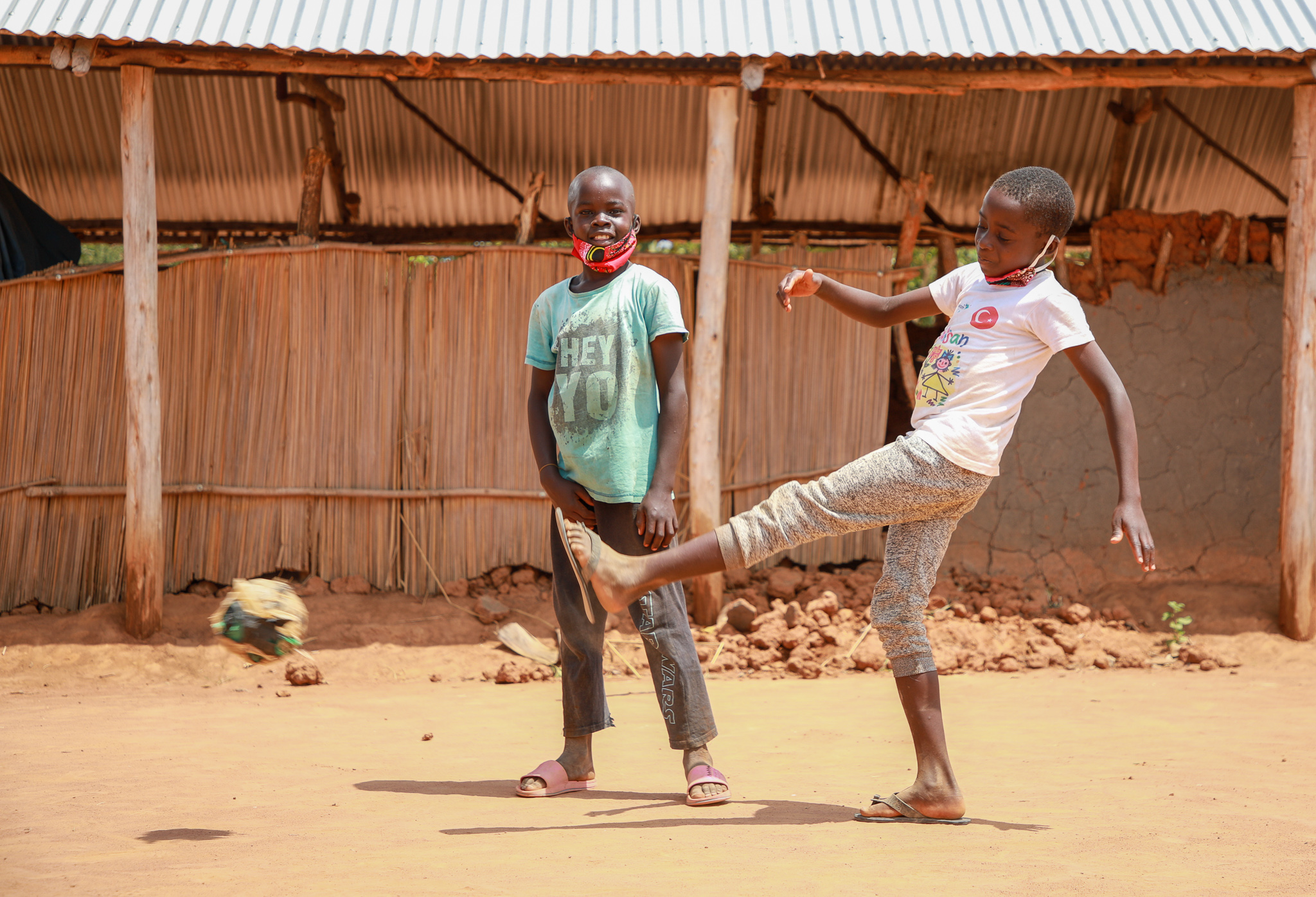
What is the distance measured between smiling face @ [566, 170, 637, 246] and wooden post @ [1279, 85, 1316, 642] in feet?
15.0

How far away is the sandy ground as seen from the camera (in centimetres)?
225

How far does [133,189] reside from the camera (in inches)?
226

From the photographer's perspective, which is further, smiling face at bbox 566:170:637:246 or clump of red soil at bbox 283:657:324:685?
clump of red soil at bbox 283:657:324:685

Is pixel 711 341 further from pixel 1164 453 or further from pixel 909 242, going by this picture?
pixel 1164 453

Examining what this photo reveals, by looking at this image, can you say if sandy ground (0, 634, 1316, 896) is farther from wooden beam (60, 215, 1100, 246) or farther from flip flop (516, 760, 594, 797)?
wooden beam (60, 215, 1100, 246)

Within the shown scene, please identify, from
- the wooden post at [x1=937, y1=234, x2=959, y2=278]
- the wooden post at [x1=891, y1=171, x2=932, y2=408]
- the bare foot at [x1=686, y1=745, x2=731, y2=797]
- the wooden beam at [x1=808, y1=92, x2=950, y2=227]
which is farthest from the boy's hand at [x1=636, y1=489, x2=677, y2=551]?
the wooden post at [x1=937, y1=234, x2=959, y2=278]

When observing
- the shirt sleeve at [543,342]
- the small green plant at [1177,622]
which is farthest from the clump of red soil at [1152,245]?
the shirt sleeve at [543,342]

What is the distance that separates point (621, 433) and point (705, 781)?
Answer: 997 millimetres

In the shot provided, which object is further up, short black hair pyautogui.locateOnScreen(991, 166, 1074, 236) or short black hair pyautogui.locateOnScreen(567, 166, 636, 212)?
short black hair pyautogui.locateOnScreen(567, 166, 636, 212)

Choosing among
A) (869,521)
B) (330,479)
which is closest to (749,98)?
(330,479)

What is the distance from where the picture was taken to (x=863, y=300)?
309 cm

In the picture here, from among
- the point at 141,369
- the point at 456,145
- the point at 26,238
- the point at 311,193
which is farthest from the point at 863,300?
the point at 26,238

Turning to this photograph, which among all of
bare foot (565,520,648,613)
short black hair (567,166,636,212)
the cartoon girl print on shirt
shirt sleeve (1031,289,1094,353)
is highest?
short black hair (567,166,636,212)

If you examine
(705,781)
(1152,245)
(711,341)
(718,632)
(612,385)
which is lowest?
(705,781)
